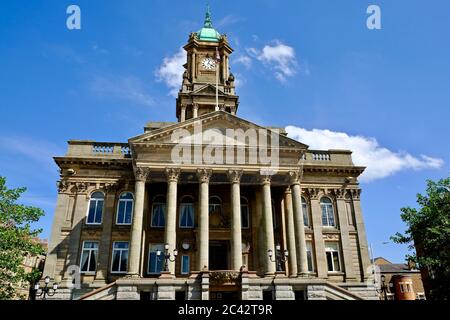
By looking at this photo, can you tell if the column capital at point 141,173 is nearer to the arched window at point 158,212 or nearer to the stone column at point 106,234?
the arched window at point 158,212

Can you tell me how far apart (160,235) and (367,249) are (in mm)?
17339

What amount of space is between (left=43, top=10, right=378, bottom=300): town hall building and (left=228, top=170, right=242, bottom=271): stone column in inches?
2.8

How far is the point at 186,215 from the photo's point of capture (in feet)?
100

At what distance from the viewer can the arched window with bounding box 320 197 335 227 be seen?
32.1 metres

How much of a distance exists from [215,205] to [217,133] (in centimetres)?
637

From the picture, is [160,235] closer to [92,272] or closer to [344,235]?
[92,272]

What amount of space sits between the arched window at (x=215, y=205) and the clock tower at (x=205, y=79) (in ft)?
38.4

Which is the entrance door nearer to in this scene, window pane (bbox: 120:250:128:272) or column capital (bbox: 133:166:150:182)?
window pane (bbox: 120:250:128:272)

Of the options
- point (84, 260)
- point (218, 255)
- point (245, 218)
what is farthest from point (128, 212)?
point (245, 218)

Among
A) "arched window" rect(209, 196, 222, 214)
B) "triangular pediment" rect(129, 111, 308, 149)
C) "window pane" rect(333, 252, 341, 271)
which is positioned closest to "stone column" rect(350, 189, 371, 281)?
"window pane" rect(333, 252, 341, 271)

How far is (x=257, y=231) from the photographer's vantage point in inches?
1173

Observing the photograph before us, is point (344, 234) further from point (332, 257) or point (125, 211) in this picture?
point (125, 211)

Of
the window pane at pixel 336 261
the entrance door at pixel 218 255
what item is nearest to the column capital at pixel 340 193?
the window pane at pixel 336 261
